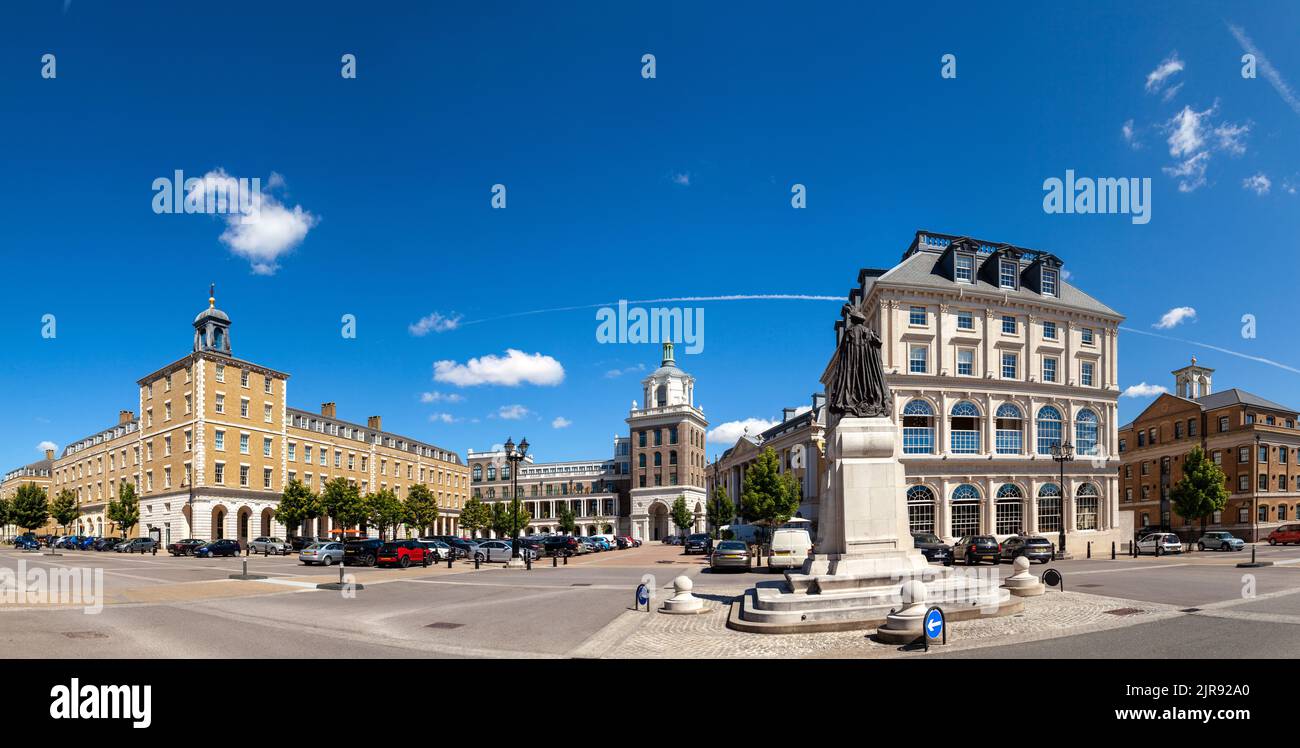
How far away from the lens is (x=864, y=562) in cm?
1559

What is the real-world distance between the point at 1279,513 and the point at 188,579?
85.3 m

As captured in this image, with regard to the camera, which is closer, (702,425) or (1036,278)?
(1036,278)

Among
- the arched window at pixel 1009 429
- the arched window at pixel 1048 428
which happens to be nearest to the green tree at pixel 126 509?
the arched window at pixel 1009 429

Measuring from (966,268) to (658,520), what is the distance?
2685 inches

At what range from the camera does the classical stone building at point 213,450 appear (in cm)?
6450

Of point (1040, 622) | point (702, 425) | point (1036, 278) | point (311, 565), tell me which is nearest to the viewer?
point (1040, 622)

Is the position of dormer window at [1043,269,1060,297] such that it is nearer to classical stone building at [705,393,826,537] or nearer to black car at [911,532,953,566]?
classical stone building at [705,393,826,537]

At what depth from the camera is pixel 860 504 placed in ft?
52.6

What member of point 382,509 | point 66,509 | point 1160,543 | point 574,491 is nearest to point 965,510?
point 1160,543

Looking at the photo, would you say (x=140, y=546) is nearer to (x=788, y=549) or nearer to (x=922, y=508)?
(x=788, y=549)

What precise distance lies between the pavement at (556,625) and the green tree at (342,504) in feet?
136
